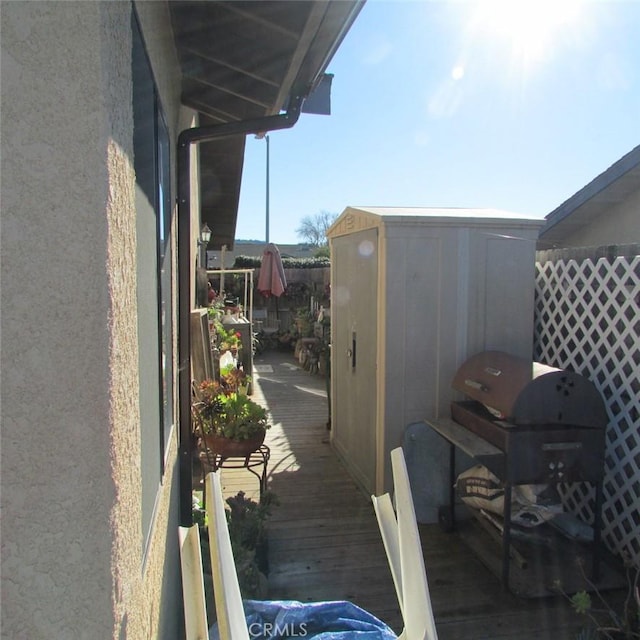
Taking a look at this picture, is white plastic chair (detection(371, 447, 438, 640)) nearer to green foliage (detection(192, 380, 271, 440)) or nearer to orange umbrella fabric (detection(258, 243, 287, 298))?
green foliage (detection(192, 380, 271, 440))

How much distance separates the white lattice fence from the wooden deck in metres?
0.75

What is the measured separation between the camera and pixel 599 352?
3.49 metres

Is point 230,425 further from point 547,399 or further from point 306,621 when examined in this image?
point 547,399

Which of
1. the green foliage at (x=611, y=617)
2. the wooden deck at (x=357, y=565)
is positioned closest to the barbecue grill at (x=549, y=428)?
the green foliage at (x=611, y=617)

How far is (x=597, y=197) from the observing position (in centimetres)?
661

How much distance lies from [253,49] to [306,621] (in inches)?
101

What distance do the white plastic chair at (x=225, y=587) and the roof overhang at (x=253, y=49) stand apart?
158 centimetres

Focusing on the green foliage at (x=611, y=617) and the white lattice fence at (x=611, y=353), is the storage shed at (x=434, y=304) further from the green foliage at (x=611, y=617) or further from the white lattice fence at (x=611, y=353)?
the green foliage at (x=611, y=617)

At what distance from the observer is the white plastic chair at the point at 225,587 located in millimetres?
993

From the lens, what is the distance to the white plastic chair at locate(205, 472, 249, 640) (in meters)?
0.99

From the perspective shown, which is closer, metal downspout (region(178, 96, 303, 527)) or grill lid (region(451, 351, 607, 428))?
metal downspout (region(178, 96, 303, 527))

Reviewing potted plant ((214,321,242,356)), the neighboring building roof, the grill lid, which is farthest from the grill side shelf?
potted plant ((214,321,242,356))

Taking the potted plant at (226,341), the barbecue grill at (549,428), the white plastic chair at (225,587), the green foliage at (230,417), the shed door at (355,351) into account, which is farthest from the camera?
the potted plant at (226,341)

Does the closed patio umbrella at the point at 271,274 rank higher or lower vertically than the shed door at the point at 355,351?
higher
